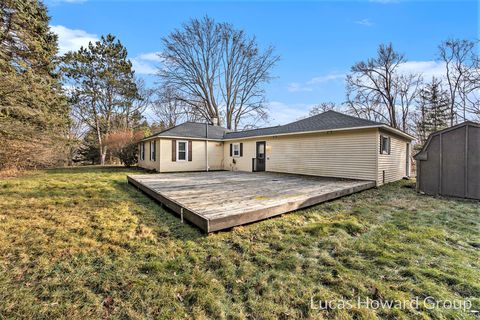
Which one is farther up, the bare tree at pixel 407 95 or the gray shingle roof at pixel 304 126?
the bare tree at pixel 407 95

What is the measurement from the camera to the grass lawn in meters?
1.77

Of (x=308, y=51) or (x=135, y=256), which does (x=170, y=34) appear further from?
(x=135, y=256)

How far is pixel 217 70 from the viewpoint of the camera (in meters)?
21.5

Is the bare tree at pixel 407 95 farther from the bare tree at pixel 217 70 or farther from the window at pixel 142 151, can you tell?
the window at pixel 142 151

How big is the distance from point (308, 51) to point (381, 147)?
26.0ft

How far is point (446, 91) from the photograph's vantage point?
55.0 ft

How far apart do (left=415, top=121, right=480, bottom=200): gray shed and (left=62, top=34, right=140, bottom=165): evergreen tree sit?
20.5 meters

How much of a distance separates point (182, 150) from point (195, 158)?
3.07 ft

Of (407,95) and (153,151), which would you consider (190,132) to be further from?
(407,95)

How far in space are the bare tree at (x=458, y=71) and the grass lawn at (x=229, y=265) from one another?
1731 cm

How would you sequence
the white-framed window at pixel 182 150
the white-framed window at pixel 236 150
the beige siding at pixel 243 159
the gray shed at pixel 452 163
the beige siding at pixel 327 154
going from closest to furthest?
the gray shed at pixel 452 163
the beige siding at pixel 327 154
the beige siding at pixel 243 159
the white-framed window at pixel 182 150
the white-framed window at pixel 236 150

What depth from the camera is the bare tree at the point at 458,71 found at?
15.1 m

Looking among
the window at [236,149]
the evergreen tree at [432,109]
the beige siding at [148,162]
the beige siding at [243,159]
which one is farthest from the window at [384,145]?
the evergreen tree at [432,109]

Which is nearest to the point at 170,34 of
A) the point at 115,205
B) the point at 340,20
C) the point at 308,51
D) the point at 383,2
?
the point at 308,51
